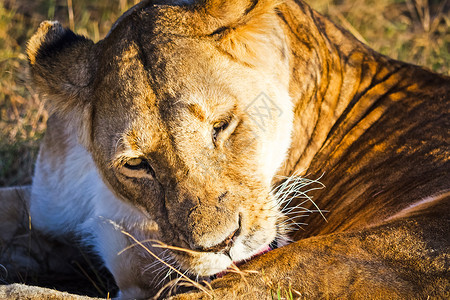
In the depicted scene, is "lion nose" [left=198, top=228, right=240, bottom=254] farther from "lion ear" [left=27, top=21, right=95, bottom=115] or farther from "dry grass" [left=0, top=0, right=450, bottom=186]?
"dry grass" [left=0, top=0, right=450, bottom=186]

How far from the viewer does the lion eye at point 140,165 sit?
2.42m

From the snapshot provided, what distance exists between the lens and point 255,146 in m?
2.43

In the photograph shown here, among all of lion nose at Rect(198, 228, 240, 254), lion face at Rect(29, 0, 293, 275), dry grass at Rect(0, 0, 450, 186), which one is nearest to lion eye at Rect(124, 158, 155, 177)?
lion face at Rect(29, 0, 293, 275)

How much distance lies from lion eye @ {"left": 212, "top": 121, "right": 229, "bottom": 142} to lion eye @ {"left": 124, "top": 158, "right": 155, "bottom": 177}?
296 millimetres

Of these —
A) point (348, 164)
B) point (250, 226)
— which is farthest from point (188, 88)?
point (348, 164)

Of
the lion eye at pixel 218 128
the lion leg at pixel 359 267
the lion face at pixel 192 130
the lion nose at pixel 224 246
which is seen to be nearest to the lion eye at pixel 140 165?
the lion face at pixel 192 130

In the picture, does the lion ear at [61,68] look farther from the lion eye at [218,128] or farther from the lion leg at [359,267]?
the lion leg at [359,267]

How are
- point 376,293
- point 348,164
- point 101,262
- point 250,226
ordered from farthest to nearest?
1. point 101,262
2. point 348,164
3. point 250,226
4. point 376,293

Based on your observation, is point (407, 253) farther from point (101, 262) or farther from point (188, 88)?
point (101, 262)

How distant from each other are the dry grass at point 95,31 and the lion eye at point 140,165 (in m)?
1.82

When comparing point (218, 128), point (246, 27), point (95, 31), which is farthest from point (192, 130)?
point (95, 31)

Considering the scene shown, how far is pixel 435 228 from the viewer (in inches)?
82.1

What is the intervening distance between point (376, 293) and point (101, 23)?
469 centimetres

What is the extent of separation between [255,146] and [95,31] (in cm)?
328
